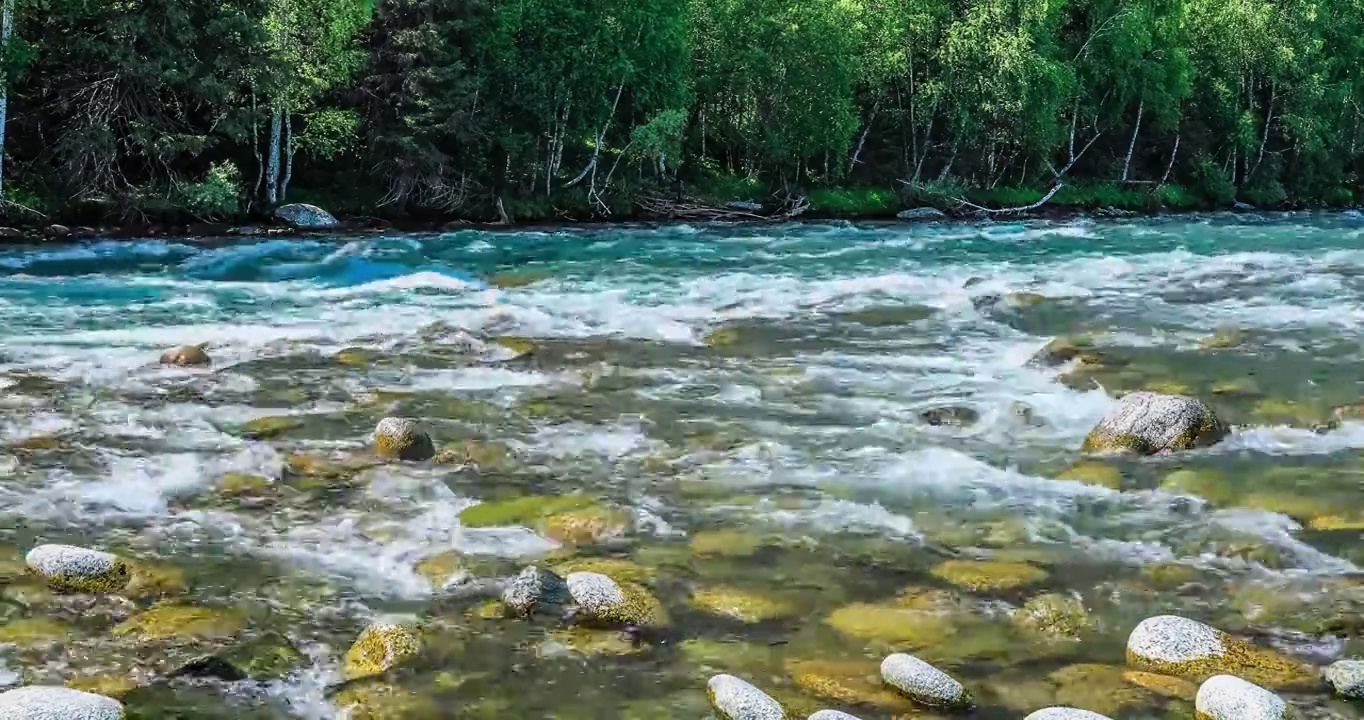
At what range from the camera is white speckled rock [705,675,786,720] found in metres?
5.97

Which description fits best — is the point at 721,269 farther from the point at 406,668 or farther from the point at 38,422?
the point at 406,668

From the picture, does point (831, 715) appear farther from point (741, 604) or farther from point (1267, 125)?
point (1267, 125)

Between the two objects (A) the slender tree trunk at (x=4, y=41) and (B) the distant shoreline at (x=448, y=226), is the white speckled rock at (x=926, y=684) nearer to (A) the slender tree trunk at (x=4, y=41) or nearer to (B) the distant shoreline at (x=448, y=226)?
(B) the distant shoreline at (x=448, y=226)

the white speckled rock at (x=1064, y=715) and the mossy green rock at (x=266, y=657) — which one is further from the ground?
the white speckled rock at (x=1064, y=715)

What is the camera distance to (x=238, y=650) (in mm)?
6859

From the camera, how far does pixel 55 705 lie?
557 cm

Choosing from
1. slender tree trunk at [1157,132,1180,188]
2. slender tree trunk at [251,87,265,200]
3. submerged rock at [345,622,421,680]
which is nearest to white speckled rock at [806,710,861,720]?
submerged rock at [345,622,421,680]

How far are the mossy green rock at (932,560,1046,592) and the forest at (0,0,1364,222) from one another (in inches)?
977

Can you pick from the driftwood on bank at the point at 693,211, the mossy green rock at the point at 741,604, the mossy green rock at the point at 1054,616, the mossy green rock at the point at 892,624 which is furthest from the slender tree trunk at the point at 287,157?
the mossy green rock at the point at 1054,616

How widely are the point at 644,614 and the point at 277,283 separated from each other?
17229 mm

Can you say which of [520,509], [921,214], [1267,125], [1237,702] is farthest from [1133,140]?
[1237,702]

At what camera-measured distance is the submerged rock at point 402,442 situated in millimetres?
10656

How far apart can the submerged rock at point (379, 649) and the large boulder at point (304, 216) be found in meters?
26.0

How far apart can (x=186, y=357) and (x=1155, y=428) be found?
36.4ft
